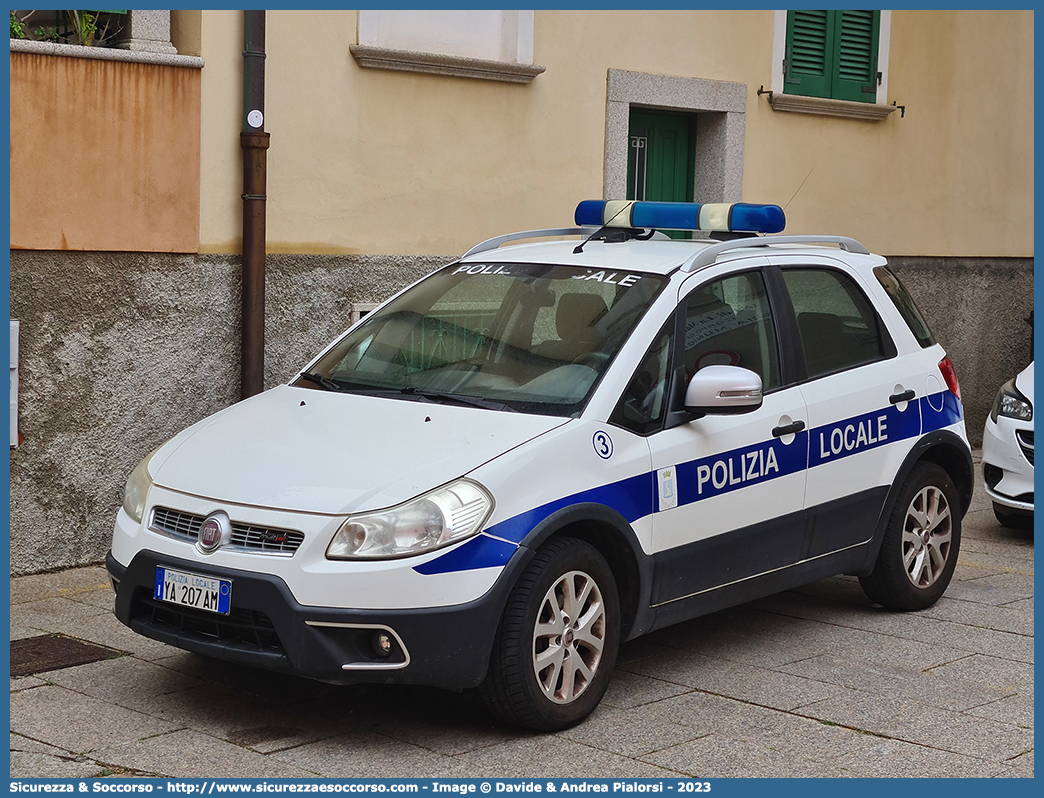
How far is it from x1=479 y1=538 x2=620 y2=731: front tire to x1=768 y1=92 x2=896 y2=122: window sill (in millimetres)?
6776

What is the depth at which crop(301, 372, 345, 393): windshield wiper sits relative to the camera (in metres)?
5.62

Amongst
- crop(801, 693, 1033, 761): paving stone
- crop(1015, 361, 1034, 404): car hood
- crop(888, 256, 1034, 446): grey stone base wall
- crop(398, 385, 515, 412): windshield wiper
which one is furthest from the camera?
crop(888, 256, 1034, 446): grey stone base wall

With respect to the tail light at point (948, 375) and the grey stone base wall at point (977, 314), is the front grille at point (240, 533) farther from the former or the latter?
the grey stone base wall at point (977, 314)

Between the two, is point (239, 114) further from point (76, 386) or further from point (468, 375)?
point (468, 375)

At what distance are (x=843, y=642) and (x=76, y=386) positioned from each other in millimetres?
4149

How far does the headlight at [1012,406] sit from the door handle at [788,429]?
124 inches

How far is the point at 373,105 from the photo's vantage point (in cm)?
856

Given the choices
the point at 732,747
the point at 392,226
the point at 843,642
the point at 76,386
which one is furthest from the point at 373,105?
the point at 732,747

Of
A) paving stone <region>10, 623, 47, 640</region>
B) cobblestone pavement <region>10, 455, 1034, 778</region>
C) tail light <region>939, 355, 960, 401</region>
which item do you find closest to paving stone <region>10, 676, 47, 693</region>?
cobblestone pavement <region>10, 455, 1034, 778</region>

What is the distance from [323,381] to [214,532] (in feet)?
3.93

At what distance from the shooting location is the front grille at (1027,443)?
826 cm

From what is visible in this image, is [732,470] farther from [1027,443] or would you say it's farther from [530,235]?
[1027,443]

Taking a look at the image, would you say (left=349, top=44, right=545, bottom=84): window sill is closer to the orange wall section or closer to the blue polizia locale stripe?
the orange wall section

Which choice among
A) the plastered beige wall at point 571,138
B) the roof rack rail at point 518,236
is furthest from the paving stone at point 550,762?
the plastered beige wall at point 571,138
